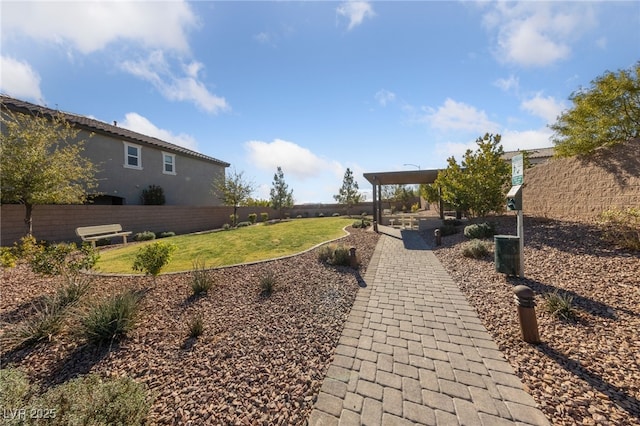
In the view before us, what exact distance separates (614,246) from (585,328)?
4.20 meters

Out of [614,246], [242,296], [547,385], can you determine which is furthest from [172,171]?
[614,246]

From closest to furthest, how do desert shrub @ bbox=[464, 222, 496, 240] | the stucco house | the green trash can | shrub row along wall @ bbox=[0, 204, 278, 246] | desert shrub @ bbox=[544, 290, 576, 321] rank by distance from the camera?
1. desert shrub @ bbox=[544, 290, 576, 321]
2. the green trash can
3. desert shrub @ bbox=[464, 222, 496, 240]
4. shrub row along wall @ bbox=[0, 204, 278, 246]
5. the stucco house

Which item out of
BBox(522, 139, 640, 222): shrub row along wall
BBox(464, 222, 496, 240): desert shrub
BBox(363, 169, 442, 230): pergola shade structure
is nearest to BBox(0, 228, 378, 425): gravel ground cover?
BBox(464, 222, 496, 240): desert shrub

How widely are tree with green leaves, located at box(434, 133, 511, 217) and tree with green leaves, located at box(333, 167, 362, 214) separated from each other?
2003 cm

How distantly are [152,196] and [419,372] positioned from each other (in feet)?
61.1

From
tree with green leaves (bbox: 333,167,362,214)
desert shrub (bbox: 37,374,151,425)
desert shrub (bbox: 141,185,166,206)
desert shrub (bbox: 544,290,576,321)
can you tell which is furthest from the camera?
tree with green leaves (bbox: 333,167,362,214)

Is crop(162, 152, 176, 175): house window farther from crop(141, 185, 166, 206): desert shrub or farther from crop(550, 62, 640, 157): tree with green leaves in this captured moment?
crop(550, 62, 640, 157): tree with green leaves

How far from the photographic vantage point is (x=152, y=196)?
15930mm

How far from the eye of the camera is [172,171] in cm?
1836

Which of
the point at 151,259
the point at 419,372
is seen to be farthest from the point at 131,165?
the point at 419,372

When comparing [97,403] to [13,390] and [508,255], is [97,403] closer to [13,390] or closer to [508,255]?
[13,390]

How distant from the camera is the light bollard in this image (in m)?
3.12

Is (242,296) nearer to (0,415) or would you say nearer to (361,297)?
(361,297)

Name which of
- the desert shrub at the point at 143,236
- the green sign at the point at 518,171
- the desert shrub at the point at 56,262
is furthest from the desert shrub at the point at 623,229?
the desert shrub at the point at 143,236
